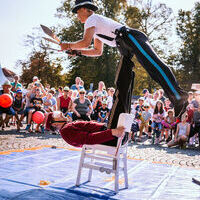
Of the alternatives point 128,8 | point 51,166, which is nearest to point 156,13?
point 128,8

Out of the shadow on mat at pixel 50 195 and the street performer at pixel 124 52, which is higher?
the street performer at pixel 124 52

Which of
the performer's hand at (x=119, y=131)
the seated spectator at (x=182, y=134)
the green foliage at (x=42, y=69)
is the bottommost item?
the seated spectator at (x=182, y=134)

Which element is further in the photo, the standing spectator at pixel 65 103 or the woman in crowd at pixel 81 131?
the standing spectator at pixel 65 103

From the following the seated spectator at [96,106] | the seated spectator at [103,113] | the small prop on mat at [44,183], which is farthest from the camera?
the seated spectator at [96,106]

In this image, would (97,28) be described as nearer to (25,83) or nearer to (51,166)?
(51,166)

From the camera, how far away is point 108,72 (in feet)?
86.9

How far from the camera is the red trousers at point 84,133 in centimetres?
317

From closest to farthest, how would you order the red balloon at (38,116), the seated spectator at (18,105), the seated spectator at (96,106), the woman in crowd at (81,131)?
1. the woman in crowd at (81,131)
2. the red balloon at (38,116)
3. the seated spectator at (18,105)
4. the seated spectator at (96,106)

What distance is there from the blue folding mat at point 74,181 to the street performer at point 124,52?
85cm

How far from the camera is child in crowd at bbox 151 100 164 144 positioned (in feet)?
28.9

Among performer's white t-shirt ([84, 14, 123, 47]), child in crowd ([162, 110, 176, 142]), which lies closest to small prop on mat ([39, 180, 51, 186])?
performer's white t-shirt ([84, 14, 123, 47])

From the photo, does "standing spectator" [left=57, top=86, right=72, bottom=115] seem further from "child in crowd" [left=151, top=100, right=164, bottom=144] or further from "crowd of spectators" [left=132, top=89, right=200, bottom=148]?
"child in crowd" [left=151, top=100, right=164, bottom=144]

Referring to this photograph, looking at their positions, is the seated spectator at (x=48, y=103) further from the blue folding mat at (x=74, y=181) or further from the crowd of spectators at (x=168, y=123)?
the blue folding mat at (x=74, y=181)

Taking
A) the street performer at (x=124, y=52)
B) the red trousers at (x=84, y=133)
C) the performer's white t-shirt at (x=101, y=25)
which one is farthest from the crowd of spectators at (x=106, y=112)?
the performer's white t-shirt at (x=101, y=25)
